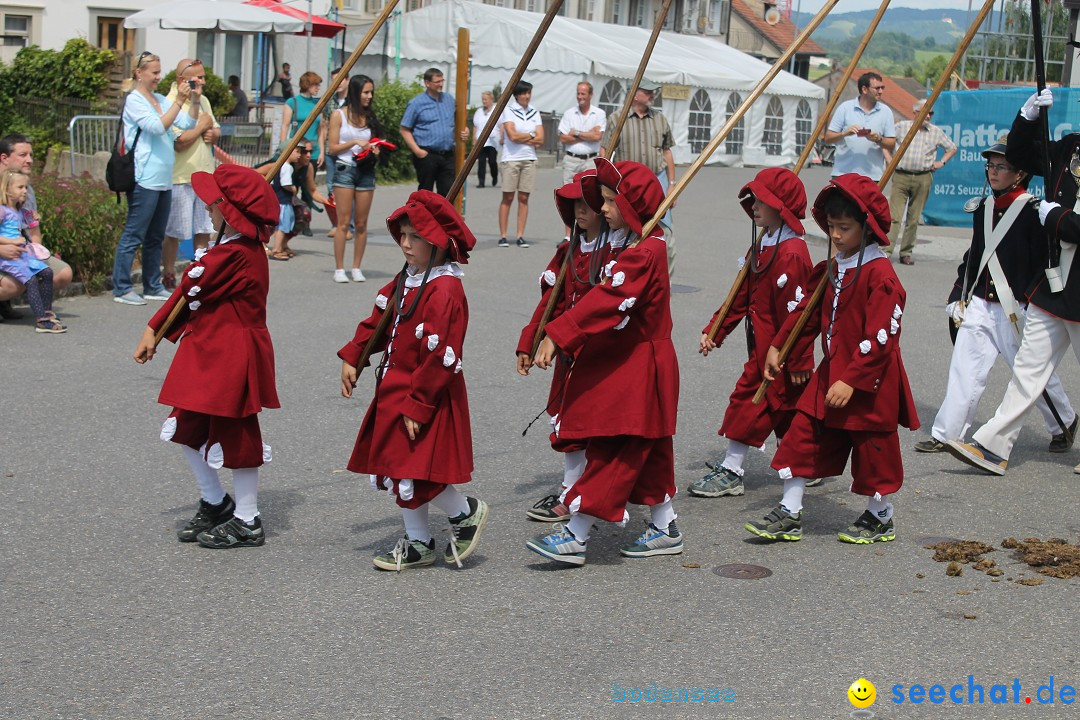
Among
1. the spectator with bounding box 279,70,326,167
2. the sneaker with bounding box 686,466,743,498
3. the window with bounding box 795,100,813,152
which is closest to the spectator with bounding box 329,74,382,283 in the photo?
the spectator with bounding box 279,70,326,167

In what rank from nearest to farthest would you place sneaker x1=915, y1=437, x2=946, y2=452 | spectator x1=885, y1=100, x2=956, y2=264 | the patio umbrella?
sneaker x1=915, y1=437, x2=946, y2=452 → spectator x1=885, y1=100, x2=956, y2=264 → the patio umbrella

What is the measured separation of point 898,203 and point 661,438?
10974mm

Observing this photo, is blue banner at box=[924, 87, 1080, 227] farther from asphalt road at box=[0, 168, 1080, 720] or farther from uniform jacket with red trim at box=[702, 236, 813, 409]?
uniform jacket with red trim at box=[702, 236, 813, 409]

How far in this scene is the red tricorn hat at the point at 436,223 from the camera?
502 centimetres

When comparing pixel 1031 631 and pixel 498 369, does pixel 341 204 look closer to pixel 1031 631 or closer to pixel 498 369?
pixel 498 369

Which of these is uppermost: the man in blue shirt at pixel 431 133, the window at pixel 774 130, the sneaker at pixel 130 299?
the window at pixel 774 130

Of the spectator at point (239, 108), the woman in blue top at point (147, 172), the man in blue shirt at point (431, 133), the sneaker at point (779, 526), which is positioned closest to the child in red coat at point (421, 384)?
the sneaker at point (779, 526)

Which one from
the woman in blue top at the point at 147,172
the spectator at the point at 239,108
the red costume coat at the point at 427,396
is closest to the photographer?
the red costume coat at the point at 427,396

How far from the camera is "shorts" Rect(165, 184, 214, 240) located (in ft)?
36.4

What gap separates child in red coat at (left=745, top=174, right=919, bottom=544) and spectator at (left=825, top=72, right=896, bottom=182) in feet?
26.6

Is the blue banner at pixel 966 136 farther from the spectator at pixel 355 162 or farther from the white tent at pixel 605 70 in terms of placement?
the white tent at pixel 605 70

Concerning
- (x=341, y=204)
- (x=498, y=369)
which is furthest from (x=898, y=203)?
(x=498, y=369)

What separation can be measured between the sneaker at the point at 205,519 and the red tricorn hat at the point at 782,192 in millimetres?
2783

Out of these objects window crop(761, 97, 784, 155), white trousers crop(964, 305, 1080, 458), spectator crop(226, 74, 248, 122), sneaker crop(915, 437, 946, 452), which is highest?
window crop(761, 97, 784, 155)
